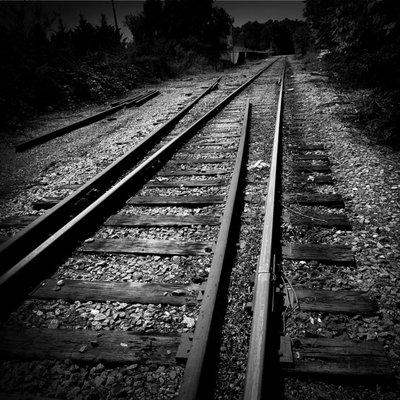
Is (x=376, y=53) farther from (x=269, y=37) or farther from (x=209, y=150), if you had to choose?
(x=269, y=37)

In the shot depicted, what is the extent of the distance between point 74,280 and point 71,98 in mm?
11770

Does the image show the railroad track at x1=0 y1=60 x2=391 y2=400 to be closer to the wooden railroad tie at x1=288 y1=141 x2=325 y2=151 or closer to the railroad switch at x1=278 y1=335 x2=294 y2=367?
the railroad switch at x1=278 y1=335 x2=294 y2=367

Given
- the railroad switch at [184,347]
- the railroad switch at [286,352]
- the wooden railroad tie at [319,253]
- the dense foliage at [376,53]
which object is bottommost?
the railroad switch at [286,352]

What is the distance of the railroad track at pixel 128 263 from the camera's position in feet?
7.19

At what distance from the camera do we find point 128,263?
309 centimetres

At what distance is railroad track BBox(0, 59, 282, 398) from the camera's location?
219cm

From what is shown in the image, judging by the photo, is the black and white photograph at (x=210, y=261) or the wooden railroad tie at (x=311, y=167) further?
the wooden railroad tie at (x=311, y=167)

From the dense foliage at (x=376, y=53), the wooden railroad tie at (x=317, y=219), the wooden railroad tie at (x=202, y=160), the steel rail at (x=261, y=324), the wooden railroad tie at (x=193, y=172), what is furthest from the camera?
the dense foliage at (x=376, y=53)

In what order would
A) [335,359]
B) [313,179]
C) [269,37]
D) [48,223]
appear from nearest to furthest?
[335,359] < [48,223] < [313,179] < [269,37]

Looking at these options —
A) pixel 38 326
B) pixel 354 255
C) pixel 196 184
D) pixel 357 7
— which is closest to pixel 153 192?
pixel 196 184

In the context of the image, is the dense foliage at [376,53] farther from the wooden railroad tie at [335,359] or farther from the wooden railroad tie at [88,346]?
the wooden railroad tie at [88,346]

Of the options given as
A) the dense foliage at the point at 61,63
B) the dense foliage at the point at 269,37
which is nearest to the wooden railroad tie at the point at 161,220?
the dense foliage at the point at 61,63

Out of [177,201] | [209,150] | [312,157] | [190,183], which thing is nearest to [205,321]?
[177,201]

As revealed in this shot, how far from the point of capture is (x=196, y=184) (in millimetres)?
4734
